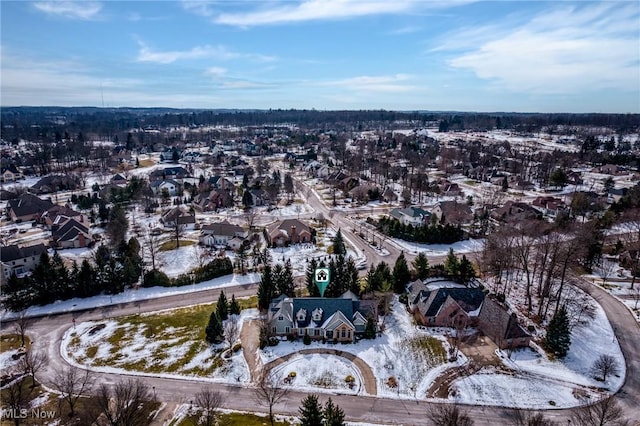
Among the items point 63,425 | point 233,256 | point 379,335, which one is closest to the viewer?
point 63,425

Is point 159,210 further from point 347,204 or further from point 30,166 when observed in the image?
point 30,166

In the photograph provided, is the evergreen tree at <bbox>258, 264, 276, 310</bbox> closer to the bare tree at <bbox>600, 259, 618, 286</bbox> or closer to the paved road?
the paved road

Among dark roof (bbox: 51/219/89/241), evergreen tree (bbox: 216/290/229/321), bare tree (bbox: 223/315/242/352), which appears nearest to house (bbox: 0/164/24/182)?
dark roof (bbox: 51/219/89/241)

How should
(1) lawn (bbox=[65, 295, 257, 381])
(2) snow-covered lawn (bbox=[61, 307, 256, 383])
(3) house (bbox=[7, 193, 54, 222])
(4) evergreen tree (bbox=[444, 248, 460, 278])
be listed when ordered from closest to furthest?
(2) snow-covered lawn (bbox=[61, 307, 256, 383]) < (1) lawn (bbox=[65, 295, 257, 381]) < (4) evergreen tree (bbox=[444, 248, 460, 278]) < (3) house (bbox=[7, 193, 54, 222])

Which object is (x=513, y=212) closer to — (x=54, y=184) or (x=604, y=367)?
(x=604, y=367)

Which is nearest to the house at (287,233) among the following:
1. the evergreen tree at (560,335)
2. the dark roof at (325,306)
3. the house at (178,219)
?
the house at (178,219)

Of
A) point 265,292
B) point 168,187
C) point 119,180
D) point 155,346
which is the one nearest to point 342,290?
point 265,292

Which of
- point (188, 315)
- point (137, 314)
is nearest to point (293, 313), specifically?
point (188, 315)
